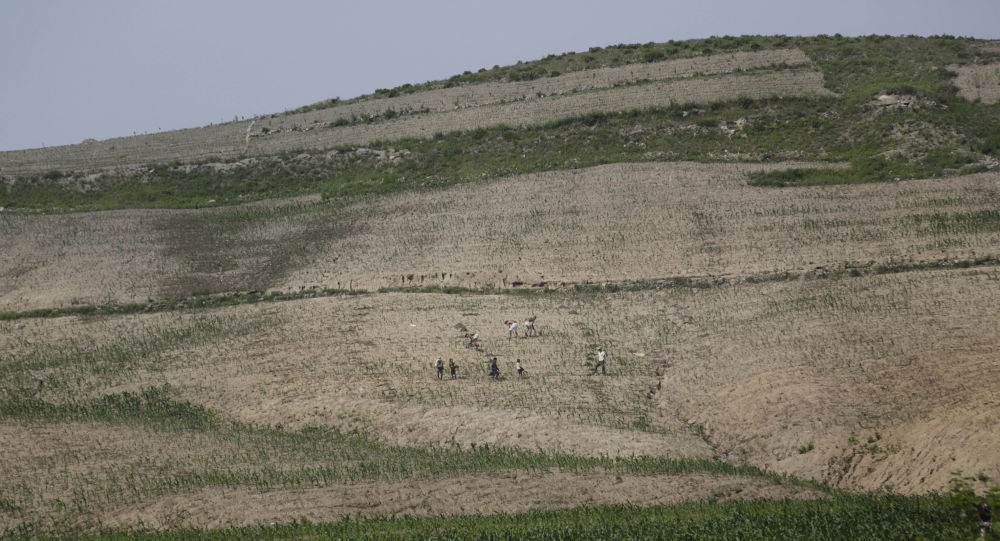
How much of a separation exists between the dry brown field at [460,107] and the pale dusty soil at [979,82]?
30.0ft

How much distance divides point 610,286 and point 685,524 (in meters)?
22.9

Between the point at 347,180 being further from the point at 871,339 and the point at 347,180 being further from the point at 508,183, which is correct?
the point at 871,339

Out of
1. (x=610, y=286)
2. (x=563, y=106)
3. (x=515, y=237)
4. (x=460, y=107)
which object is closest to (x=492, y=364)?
(x=610, y=286)

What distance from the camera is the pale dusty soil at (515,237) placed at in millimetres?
42312

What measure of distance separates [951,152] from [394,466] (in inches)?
1571

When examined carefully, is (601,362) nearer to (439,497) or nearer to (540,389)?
(540,389)

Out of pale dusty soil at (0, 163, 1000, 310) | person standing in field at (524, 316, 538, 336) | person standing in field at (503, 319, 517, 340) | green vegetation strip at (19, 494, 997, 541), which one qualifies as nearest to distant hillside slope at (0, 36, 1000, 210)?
pale dusty soil at (0, 163, 1000, 310)

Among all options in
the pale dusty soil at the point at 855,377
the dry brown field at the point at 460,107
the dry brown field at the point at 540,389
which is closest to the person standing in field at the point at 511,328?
the dry brown field at the point at 540,389

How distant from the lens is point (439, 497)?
76.4 feet

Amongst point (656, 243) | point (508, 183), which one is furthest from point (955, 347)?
point (508, 183)

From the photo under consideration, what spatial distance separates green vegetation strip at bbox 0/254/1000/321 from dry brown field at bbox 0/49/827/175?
25191 mm

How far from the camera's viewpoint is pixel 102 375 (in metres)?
37.0

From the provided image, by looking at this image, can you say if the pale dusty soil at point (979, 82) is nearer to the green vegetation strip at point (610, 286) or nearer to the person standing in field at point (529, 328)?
the green vegetation strip at point (610, 286)

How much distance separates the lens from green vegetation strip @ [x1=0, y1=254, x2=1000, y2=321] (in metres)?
37.7
